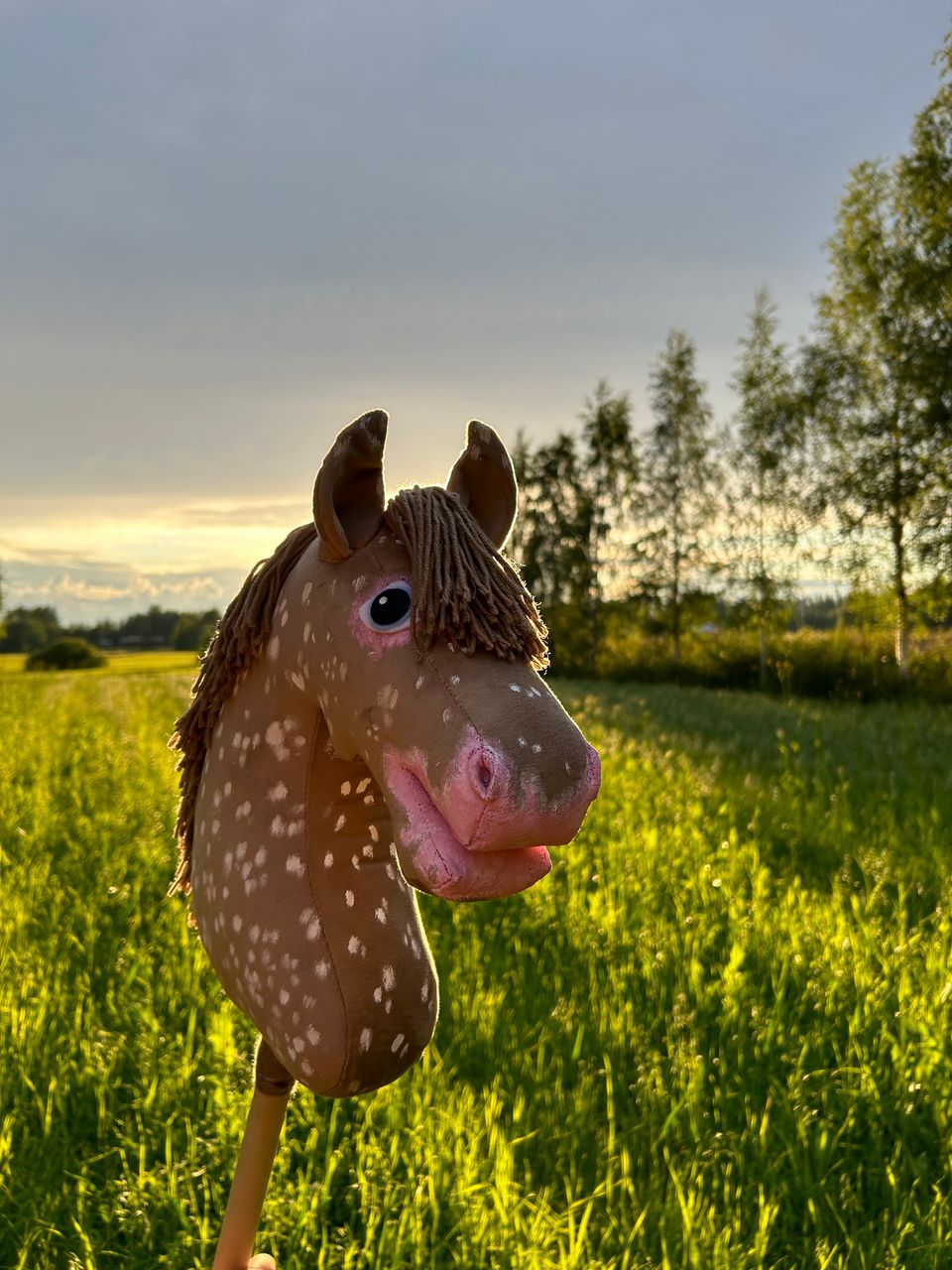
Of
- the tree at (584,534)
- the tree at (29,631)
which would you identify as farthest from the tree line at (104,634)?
the tree at (584,534)

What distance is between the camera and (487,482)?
167 cm

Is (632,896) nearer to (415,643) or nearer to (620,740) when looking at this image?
(415,643)

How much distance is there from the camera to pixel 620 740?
991 cm

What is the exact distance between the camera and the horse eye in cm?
147

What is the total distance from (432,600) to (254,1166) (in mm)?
1276

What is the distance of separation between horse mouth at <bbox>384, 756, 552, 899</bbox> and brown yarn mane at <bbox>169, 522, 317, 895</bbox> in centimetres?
52

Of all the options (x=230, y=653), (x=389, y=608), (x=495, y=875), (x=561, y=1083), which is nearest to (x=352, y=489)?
Result: (x=389, y=608)

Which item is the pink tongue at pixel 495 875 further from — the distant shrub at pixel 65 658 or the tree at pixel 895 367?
the distant shrub at pixel 65 658

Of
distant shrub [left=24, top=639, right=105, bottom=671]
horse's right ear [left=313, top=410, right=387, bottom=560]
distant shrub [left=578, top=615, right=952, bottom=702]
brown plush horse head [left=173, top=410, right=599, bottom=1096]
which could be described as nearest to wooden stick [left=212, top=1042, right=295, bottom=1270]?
brown plush horse head [left=173, top=410, right=599, bottom=1096]

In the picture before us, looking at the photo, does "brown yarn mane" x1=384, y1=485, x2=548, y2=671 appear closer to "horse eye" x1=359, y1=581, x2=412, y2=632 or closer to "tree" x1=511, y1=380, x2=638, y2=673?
"horse eye" x1=359, y1=581, x2=412, y2=632

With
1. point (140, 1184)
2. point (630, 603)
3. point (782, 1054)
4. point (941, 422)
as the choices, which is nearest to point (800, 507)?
point (941, 422)

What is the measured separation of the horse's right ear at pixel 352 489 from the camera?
1.44 m

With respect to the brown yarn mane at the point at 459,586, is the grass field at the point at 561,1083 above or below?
below

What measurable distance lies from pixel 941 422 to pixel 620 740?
1148 cm
